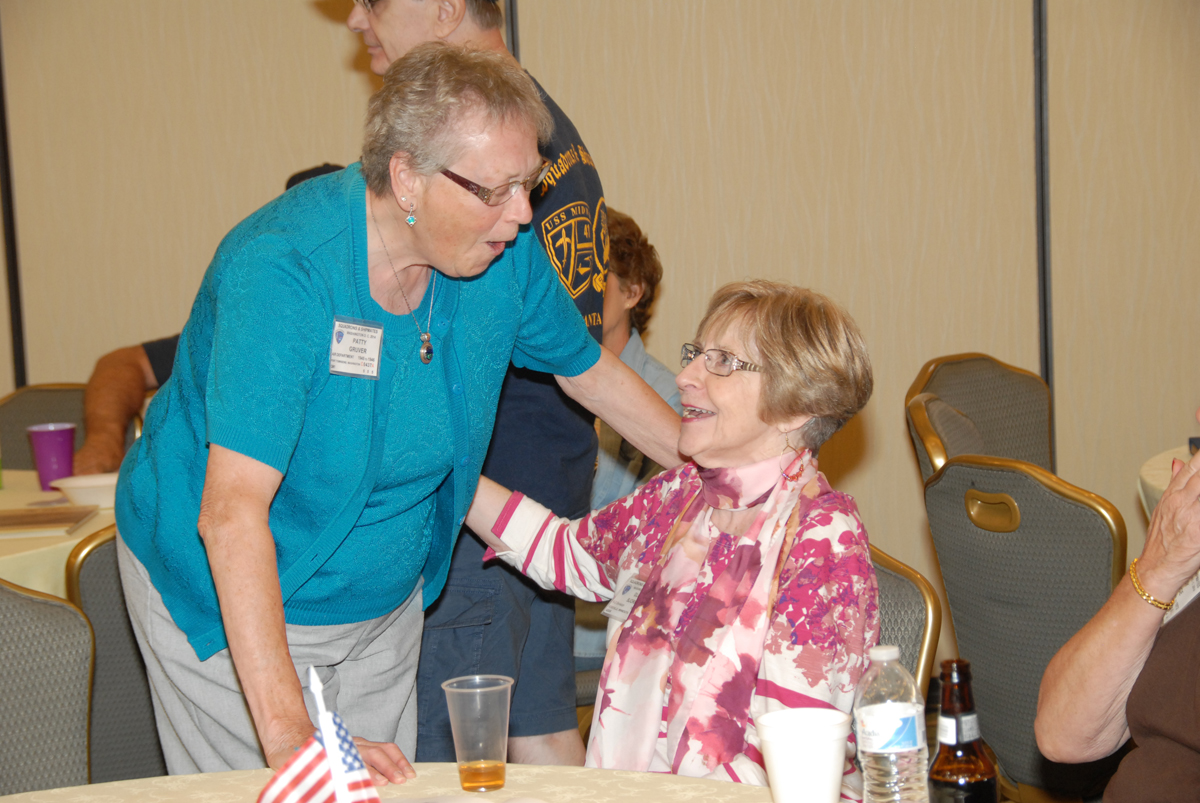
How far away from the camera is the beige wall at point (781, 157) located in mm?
4148

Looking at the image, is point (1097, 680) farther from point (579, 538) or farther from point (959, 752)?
point (579, 538)

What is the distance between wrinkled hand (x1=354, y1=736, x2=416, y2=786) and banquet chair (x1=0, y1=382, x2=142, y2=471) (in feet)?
10.1

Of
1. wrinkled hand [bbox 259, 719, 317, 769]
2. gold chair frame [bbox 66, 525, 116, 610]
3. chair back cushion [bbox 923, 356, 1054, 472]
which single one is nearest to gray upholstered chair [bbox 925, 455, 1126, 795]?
chair back cushion [bbox 923, 356, 1054, 472]

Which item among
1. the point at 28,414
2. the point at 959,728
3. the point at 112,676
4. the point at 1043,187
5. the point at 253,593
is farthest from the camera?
the point at 1043,187

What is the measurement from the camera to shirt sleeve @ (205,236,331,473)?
1.32 metres

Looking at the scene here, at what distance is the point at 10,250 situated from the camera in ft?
14.0

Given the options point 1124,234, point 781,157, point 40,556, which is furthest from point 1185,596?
point 1124,234

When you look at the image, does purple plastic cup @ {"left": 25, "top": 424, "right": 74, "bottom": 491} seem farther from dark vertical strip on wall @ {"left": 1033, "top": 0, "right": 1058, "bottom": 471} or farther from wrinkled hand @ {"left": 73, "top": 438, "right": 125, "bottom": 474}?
dark vertical strip on wall @ {"left": 1033, "top": 0, "right": 1058, "bottom": 471}

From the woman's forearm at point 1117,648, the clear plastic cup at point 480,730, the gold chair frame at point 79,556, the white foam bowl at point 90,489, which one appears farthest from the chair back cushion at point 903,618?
the white foam bowl at point 90,489

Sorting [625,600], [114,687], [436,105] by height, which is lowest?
[114,687]

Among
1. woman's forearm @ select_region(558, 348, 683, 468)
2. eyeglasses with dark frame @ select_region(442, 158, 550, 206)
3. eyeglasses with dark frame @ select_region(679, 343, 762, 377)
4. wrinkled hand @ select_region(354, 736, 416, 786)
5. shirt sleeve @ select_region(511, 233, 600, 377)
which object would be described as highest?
eyeglasses with dark frame @ select_region(442, 158, 550, 206)

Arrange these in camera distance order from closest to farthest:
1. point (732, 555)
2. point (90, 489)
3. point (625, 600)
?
point (732, 555)
point (625, 600)
point (90, 489)

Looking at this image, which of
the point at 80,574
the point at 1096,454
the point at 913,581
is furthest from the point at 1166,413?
the point at 80,574

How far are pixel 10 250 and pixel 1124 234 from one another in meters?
4.47
